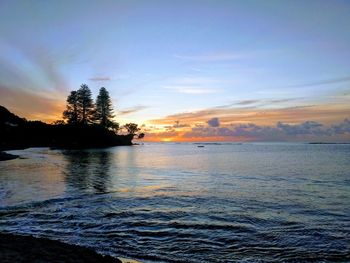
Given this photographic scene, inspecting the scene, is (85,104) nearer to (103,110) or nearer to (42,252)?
(103,110)

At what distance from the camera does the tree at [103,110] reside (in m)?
147

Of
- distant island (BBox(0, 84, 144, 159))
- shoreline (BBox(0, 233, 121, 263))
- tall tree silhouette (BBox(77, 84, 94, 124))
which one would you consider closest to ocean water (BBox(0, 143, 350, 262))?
shoreline (BBox(0, 233, 121, 263))

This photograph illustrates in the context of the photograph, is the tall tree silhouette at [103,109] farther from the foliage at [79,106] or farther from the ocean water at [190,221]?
the ocean water at [190,221]

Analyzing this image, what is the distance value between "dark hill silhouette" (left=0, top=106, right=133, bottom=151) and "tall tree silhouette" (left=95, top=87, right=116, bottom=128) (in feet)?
17.5

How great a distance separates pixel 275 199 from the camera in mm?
22984

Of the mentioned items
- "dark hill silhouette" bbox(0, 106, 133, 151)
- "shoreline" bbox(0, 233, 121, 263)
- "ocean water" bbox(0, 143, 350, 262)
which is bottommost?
"ocean water" bbox(0, 143, 350, 262)

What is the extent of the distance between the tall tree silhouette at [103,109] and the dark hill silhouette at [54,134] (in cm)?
534

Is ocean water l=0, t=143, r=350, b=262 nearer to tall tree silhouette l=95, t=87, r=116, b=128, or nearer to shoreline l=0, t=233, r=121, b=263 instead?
shoreline l=0, t=233, r=121, b=263

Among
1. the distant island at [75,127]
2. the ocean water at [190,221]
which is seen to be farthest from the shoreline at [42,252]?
the distant island at [75,127]

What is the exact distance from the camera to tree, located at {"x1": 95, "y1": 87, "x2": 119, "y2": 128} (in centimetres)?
14675

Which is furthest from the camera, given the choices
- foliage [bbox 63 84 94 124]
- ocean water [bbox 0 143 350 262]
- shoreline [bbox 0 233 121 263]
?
foliage [bbox 63 84 94 124]

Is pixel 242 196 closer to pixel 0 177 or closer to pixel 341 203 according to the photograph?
pixel 341 203

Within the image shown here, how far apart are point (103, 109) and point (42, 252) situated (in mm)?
141638

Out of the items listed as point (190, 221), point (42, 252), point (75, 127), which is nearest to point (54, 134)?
point (75, 127)
